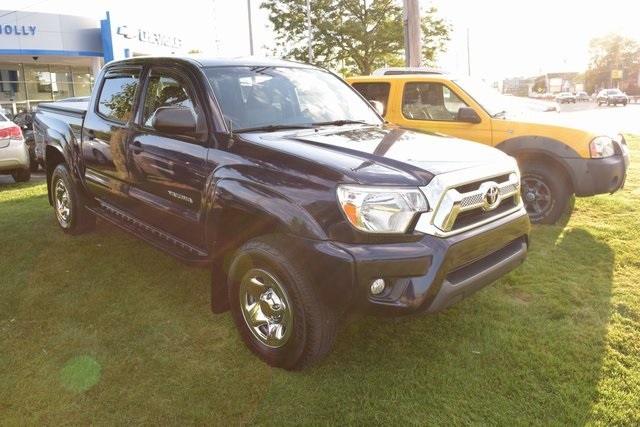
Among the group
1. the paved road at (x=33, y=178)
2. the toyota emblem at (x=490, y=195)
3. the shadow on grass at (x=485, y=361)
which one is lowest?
the shadow on grass at (x=485, y=361)

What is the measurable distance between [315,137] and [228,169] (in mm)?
620

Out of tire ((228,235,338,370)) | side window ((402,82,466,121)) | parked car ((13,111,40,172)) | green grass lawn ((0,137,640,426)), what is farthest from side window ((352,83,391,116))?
parked car ((13,111,40,172))

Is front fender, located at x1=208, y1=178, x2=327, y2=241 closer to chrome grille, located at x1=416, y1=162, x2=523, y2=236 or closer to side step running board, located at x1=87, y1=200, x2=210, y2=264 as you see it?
side step running board, located at x1=87, y1=200, x2=210, y2=264

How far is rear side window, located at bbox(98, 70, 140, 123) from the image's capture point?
4422 millimetres

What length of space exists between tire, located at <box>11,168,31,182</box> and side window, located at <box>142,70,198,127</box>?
684 centimetres

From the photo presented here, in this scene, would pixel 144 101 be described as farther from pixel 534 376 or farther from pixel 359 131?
pixel 534 376

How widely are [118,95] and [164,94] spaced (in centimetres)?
88

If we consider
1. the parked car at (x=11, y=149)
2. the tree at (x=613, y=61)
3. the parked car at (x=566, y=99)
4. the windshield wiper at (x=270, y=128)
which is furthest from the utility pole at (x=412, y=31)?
the tree at (x=613, y=61)

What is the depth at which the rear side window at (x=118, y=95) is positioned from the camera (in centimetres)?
442

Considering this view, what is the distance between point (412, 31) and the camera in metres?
10.8

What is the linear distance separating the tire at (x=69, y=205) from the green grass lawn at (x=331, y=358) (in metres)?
0.82

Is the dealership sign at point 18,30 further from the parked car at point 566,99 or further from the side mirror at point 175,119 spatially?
the parked car at point 566,99

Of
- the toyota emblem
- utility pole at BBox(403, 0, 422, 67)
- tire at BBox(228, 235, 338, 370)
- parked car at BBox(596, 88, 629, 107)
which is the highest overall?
utility pole at BBox(403, 0, 422, 67)

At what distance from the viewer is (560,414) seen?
2727mm
